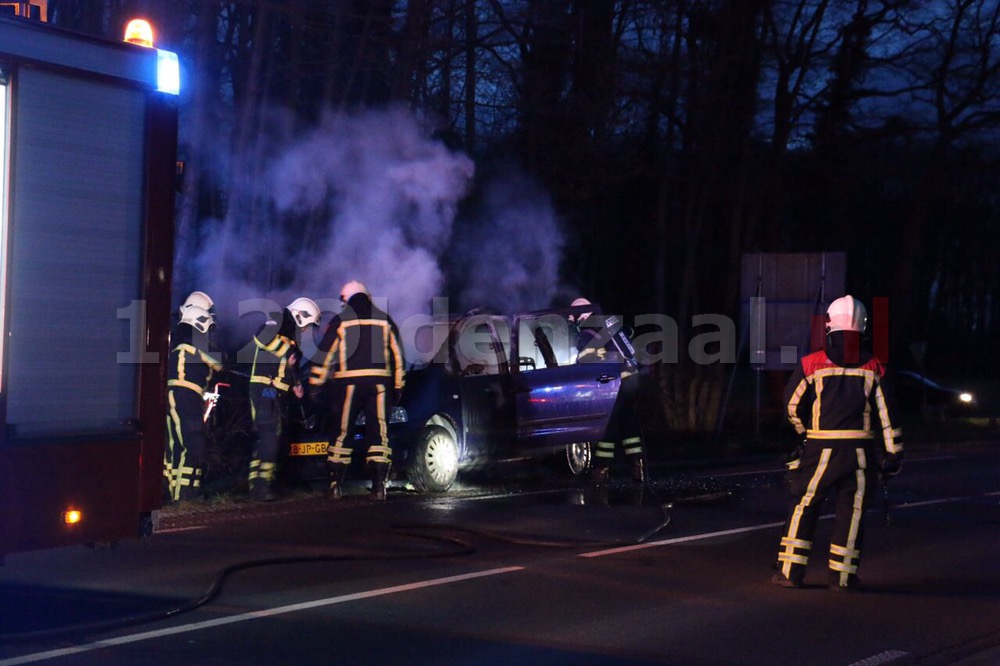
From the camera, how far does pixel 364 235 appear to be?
731 inches

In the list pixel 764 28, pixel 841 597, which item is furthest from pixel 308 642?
pixel 764 28

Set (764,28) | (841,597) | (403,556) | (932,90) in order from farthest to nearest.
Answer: (932,90) < (764,28) < (403,556) < (841,597)

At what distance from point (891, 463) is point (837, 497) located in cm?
40

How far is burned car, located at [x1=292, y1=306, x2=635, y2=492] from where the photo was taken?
42.3 ft

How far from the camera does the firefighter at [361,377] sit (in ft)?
39.3

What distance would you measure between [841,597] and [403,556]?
305 centimetres

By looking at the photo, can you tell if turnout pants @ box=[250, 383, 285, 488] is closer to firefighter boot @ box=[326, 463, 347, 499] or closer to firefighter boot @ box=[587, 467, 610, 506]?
firefighter boot @ box=[326, 463, 347, 499]

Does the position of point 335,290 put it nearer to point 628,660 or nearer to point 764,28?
point 764,28

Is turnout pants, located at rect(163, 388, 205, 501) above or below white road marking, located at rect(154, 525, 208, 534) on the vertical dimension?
above

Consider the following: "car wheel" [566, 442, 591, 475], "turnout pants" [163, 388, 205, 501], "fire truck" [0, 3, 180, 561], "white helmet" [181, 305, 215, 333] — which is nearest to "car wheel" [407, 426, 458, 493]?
"turnout pants" [163, 388, 205, 501]

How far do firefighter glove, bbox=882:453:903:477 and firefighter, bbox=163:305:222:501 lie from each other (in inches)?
246

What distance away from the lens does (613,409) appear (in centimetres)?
1441

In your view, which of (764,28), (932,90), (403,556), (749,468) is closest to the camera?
(403,556)

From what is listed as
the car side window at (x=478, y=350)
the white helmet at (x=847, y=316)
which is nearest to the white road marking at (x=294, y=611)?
the white helmet at (x=847, y=316)
